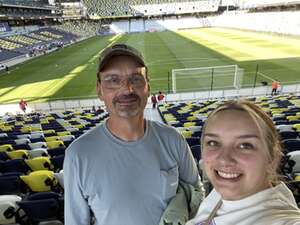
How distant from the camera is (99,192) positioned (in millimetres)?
1855

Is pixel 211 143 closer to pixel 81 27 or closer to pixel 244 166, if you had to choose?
pixel 244 166

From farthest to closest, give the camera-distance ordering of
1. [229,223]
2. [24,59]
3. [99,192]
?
[24,59]
[99,192]
[229,223]

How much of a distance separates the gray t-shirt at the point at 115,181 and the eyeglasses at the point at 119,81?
303 millimetres

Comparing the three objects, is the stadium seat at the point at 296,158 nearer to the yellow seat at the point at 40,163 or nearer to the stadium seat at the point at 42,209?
the stadium seat at the point at 42,209

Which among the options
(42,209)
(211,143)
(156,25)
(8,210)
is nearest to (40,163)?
(8,210)

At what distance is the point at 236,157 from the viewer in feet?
4.54

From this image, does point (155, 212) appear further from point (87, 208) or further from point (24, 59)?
point (24, 59)

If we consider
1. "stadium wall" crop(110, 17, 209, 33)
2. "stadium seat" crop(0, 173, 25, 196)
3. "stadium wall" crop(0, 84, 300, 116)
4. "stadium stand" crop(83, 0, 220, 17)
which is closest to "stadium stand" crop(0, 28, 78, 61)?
"stadium wall" crop(110, 17, 209, 33)

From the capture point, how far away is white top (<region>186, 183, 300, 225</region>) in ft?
4.11

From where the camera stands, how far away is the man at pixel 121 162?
72.9 inches

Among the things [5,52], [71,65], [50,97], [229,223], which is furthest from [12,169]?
[5,52]

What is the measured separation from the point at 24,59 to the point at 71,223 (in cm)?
4256

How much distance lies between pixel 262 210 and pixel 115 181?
88 centimetres

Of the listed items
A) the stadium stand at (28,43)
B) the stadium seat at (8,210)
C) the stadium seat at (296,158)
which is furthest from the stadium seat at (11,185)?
the stadium stand at (28,43)
